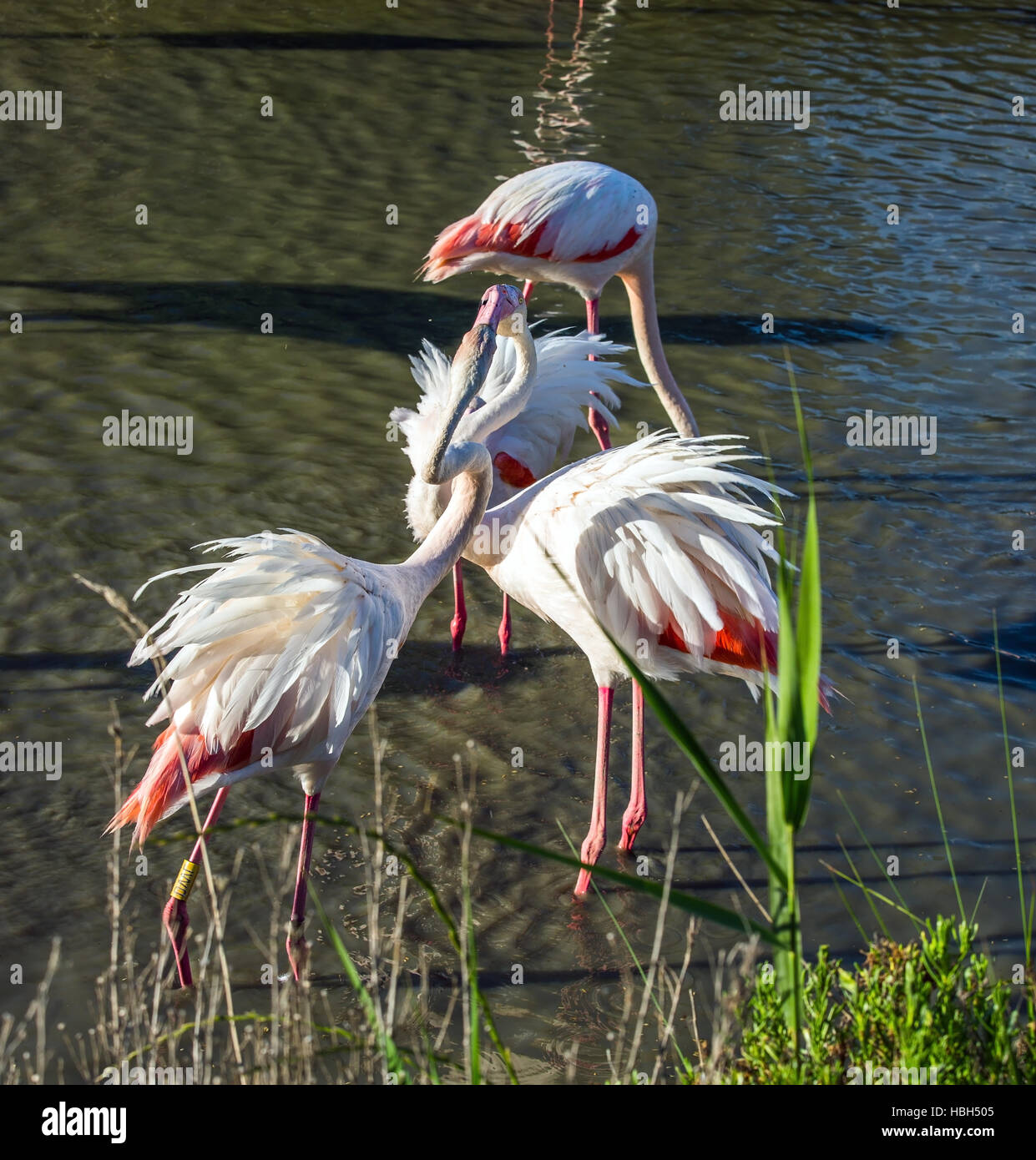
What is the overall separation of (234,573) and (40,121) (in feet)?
24.4

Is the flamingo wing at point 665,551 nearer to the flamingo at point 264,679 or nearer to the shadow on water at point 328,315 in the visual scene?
the flamingo at point 264,679

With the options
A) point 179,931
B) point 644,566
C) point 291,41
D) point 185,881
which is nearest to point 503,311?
point 644,566

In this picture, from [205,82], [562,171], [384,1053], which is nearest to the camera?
[384,1053]

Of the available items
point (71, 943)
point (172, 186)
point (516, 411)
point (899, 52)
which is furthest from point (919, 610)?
point (899, 52)

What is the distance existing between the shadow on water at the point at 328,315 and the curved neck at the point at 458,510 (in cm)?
327

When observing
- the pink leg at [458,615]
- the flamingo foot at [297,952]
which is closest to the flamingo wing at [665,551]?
the pink leg at [458,615]

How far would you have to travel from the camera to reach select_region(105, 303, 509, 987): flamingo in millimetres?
3637

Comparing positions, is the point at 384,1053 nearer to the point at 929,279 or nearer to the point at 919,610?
the point at 919,610

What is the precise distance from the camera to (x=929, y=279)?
343 inches

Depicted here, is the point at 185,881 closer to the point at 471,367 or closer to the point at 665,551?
the point at 665,551

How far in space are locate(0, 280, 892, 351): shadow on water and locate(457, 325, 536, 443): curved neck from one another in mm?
2792

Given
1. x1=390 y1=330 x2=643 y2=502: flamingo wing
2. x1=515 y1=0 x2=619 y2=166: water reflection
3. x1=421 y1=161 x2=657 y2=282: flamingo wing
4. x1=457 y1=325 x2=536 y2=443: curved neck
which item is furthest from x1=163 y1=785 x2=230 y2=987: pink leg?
x1=515 y1=0 x2=619 y2=166: water reflection

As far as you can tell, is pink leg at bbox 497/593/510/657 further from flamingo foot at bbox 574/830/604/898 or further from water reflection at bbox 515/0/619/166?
water reflection at bbox 515/0/619/166

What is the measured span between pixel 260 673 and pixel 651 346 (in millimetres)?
2932
